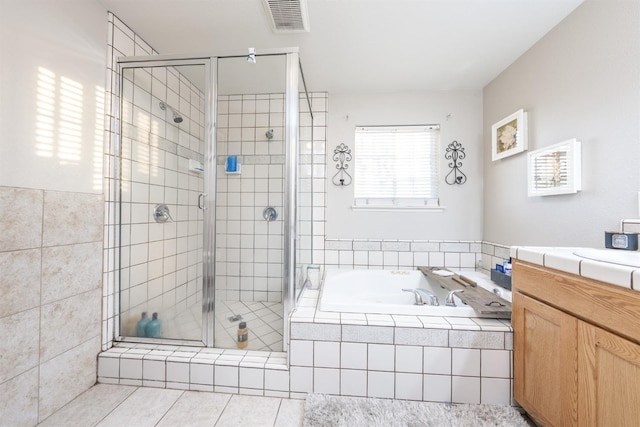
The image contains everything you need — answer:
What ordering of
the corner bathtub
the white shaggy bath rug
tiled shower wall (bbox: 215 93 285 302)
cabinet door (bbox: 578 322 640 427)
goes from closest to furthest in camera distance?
1. cabinet door (bbox: 578 322 640 427)
2. the white shaggy bath rug
3. tiled shower wall (bbox: 215 93 285 302)
4. the corner bathtub

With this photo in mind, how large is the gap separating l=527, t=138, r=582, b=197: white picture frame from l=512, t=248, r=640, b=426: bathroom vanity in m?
0.62

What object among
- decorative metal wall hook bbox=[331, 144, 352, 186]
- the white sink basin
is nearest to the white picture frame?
the white sink basin

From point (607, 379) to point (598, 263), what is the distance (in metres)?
0.37

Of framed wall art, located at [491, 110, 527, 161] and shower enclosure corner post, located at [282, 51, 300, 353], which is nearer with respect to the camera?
shower enclosure corner post, located at [282, 51, 300, 353]

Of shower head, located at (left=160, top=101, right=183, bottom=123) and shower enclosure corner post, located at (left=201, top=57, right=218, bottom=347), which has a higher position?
shower head, located at (left=160, top=101, right=183, bottom=123)

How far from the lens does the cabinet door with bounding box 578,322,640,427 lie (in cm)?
75

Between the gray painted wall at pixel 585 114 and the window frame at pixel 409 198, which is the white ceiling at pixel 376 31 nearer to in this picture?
the gray painted wall at pixel 585 114

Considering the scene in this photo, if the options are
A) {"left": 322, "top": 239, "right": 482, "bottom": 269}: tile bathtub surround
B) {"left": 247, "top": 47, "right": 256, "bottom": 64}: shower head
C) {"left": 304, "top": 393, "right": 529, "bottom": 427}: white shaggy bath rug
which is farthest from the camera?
{"left": 322, "top": 239, "right": 482, "bottom": 269}: tile bathtub surround

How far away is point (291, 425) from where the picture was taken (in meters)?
1.20

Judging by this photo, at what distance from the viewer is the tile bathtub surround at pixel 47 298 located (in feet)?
3.53

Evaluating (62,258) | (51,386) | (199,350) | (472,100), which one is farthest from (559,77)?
(51,386)

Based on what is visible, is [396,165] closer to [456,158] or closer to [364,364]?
[456,158]

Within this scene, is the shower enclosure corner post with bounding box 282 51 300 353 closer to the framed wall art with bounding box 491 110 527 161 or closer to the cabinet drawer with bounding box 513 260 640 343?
the cabinet drawer with bounding box 513 260 640 343

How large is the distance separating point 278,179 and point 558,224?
178cm
